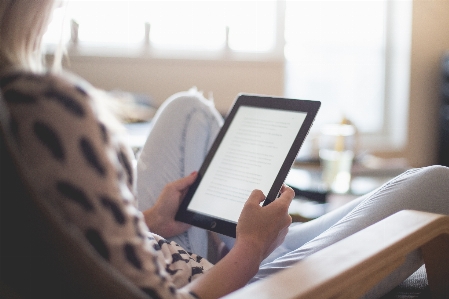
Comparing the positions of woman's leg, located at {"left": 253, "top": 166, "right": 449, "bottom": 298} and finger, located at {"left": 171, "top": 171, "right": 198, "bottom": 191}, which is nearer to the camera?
woman's leg, located at {"left": 253, "top": 166, "right": 449, "bottom": 298}

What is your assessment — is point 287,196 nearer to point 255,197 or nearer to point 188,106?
point 255,197

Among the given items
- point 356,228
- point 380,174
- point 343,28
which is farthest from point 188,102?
point 343,28

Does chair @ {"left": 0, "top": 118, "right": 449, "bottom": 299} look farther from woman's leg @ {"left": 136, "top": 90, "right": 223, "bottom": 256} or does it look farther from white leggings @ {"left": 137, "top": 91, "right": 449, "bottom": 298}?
woman's leg @ {"left": 136, "top": 90, "right": 223, "bottom": 256}

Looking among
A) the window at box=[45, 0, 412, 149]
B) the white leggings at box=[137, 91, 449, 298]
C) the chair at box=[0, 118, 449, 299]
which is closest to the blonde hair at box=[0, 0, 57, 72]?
the chair at box=[0, 118, 449, 299]

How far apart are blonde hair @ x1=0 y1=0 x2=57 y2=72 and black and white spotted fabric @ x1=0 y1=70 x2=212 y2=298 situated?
79 millimetres

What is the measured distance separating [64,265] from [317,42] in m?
4.12

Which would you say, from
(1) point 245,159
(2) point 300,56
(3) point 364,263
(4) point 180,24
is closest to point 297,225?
(1) point 245,159

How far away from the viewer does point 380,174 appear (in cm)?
269

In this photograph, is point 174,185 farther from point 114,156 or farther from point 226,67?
point 226,67

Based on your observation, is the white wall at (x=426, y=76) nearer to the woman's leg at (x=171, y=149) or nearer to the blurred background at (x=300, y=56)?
the blurred background at (x=300, y=56)

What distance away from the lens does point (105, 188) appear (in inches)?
24.0

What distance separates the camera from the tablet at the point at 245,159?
1017 millimetres

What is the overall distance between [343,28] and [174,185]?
3.70m

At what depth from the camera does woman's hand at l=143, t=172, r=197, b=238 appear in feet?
3.76
